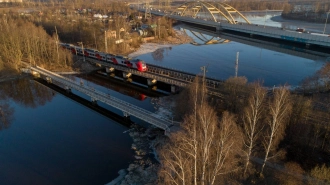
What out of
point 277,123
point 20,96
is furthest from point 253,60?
point 20,96

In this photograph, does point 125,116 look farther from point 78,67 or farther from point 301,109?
point 78,67

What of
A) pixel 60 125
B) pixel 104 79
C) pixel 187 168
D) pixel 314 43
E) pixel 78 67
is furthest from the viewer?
pixel 314 43

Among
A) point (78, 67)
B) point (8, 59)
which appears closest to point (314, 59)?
point (78, 67)

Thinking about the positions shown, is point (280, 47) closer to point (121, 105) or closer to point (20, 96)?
point (121, 105)

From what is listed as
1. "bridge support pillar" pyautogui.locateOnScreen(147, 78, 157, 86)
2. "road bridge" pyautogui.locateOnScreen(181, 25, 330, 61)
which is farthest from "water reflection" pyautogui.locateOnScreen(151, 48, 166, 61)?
"road bridge" pyautogui.locateOnScreen(181, 25, 330, 61)

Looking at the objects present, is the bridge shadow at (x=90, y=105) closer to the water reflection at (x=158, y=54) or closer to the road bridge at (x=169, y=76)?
the road bridge at (x=169, y=76)

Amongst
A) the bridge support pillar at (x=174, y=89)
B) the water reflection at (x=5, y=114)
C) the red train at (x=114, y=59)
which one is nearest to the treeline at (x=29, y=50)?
the red train at (x=114, y=59)
